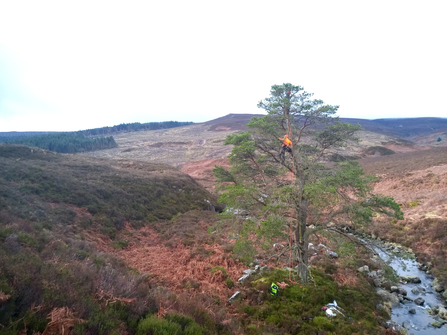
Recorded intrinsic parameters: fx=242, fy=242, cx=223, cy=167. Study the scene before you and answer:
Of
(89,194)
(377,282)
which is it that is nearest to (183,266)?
(377,282)

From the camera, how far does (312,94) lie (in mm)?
8219

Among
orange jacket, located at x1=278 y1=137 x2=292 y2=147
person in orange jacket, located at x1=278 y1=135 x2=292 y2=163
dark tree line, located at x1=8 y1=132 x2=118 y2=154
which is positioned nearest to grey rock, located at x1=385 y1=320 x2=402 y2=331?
person in orange jacket, located at x1=278 y1=135 x2=292 y2=163

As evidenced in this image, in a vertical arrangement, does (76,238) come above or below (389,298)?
above

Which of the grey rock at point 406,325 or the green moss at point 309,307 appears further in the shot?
the grey rock at point 406,325

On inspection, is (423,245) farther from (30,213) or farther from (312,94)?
(30,213)

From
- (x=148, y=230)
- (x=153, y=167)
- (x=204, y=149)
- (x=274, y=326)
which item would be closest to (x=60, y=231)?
(x=148, y=230)

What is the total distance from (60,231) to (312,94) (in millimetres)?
11292

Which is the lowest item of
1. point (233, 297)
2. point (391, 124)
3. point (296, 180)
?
point (233, 297)

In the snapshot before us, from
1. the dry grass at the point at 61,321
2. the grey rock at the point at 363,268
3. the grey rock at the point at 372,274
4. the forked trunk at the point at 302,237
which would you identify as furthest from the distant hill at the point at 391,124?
the dry grass at the point at 61,321

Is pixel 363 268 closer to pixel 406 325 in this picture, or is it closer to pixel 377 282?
pixel 377 282

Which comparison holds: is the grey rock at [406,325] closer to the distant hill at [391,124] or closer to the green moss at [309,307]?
the green moss at [309,307]

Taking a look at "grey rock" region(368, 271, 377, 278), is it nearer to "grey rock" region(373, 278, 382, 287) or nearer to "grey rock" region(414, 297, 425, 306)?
"grey rock" region(373, 278, 382, 287)

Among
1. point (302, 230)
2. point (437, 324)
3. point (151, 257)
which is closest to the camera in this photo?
point (437, 324)

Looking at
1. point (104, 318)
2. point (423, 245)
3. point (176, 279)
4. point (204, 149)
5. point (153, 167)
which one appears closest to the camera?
point (104, 318)
